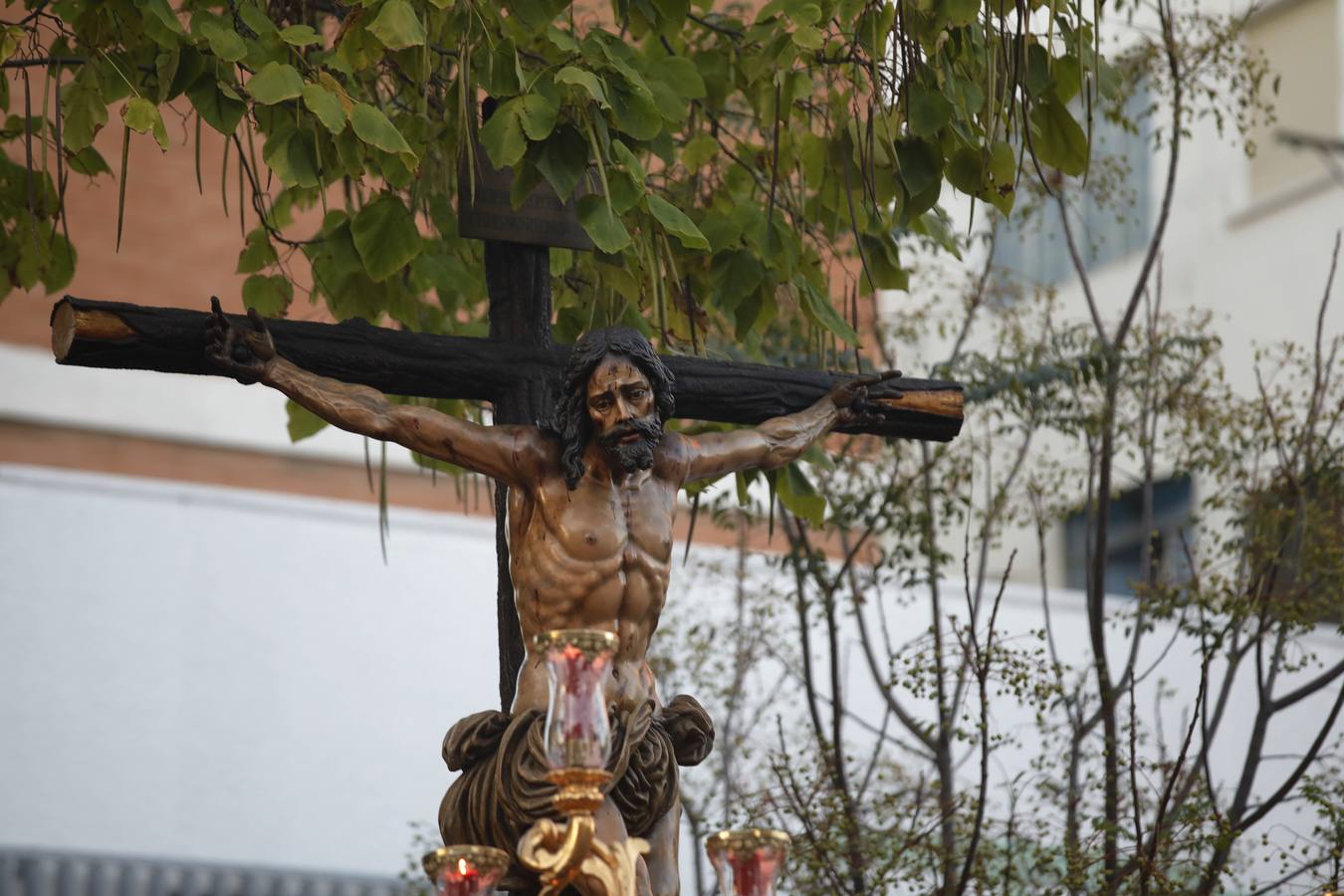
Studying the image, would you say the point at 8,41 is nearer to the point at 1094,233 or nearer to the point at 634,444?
the point at 634,444

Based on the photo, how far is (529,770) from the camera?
5887 mm

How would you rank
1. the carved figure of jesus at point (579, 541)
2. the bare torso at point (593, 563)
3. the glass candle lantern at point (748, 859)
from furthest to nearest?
the bare torso at point (593, 563), the carved figure of jesus at point (579, 541), the glass candle lantern at point (748, 859)

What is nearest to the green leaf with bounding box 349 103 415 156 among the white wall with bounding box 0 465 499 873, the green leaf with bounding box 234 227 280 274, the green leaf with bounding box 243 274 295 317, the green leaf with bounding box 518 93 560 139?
the green leaf with bounding box 518 93 560 139

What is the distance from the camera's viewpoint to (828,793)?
33.1 feet

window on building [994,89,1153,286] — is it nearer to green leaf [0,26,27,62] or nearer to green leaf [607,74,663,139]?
green leaf [607,74,663,139]

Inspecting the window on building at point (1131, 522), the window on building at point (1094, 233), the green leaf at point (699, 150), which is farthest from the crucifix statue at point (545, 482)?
the window on building at point (1131, 522)

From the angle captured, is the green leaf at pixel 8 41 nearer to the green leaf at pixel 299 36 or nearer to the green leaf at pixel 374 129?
the green leaf at pixel 299 36

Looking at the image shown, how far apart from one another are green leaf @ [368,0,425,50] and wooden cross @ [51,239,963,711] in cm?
68

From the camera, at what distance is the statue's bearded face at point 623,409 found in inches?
239

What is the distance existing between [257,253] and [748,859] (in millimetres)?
4085

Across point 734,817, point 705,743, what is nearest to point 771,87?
point 705,743

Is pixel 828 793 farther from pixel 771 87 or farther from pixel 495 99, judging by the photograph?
pixel 495 99

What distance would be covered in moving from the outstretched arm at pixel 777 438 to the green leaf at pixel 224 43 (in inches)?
69.0

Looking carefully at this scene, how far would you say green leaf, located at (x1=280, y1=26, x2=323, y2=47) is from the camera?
7047 millimetres
